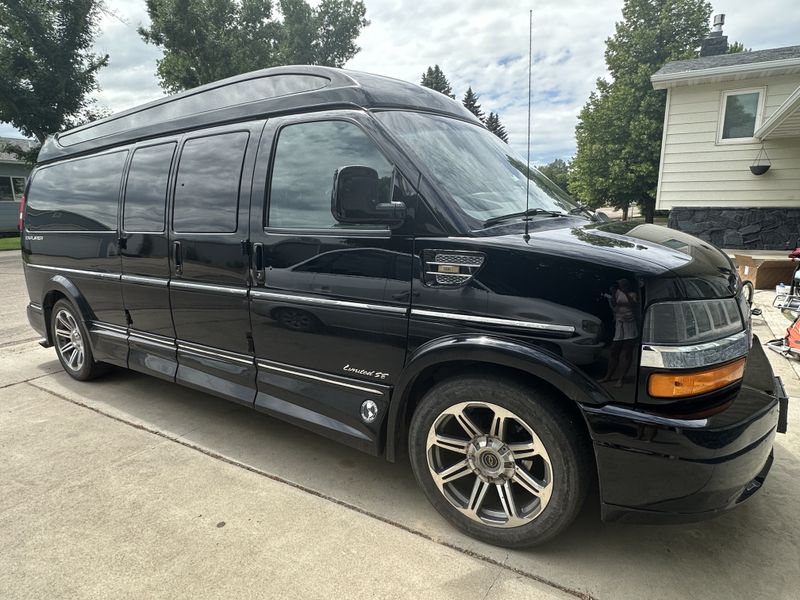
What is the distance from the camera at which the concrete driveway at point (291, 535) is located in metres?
2.07

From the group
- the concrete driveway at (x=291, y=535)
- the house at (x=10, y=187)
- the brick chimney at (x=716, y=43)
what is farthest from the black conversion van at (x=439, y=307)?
the house at (x=10, y=187)

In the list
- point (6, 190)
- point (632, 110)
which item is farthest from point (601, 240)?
point (6, 190)

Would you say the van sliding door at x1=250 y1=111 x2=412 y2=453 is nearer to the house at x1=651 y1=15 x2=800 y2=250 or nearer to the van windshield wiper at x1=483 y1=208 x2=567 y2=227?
the van windshield wiper at x1=483 y1=208 x2=567 y2=227

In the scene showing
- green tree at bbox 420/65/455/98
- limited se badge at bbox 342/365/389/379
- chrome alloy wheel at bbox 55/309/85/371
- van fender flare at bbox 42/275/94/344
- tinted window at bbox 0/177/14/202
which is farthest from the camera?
green tree at bbox 420/65/455/98

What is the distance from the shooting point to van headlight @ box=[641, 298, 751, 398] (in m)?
1.81

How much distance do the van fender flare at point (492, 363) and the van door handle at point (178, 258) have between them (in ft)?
5.99

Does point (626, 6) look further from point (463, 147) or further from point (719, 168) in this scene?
point (463, 147)

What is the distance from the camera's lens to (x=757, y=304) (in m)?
6.71

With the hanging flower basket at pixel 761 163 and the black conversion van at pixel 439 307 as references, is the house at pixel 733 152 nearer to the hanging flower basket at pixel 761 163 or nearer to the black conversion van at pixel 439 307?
the hanging flower basket at pixel 761 163

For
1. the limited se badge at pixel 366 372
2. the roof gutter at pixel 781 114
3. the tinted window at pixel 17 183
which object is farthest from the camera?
the tinted window at pixel 17 183

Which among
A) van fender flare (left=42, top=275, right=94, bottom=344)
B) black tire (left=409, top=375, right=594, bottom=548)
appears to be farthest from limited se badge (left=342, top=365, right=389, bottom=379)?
van fender flare (left=42, top=275, right=94, bottom=344)

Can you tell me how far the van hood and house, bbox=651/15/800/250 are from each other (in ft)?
32.8

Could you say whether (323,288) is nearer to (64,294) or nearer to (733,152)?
(64,294)

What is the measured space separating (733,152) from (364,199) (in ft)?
38.2
